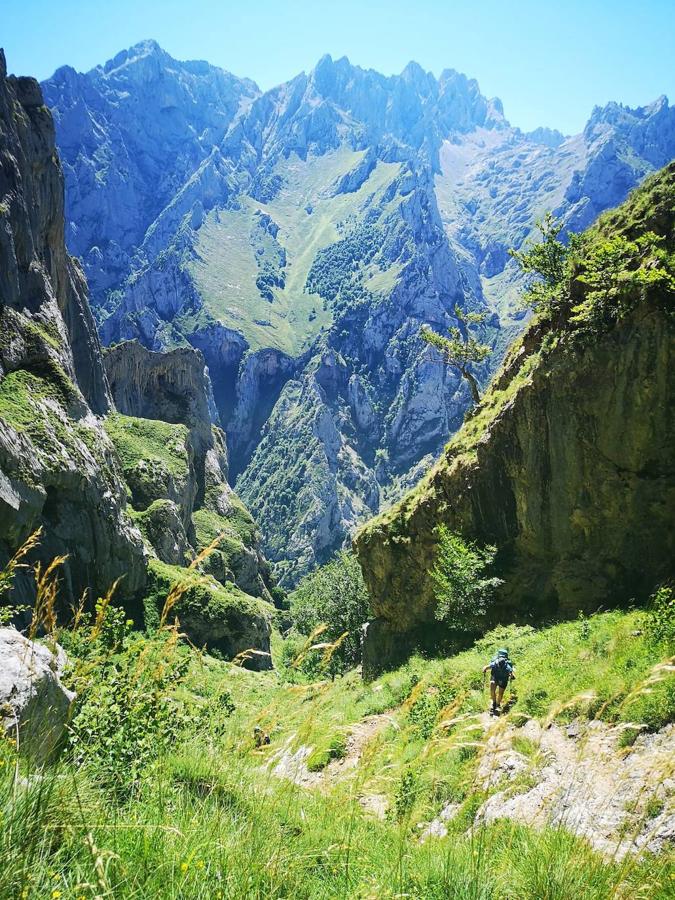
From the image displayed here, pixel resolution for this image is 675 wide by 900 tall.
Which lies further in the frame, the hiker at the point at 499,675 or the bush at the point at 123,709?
the hiker at the point at 499,675

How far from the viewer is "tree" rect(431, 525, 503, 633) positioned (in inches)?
896

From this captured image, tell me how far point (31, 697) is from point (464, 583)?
20.4m

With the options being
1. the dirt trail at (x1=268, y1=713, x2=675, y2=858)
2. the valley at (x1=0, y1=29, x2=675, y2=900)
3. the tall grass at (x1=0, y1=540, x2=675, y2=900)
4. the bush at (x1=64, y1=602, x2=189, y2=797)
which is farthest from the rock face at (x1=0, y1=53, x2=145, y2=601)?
the dirt trail at (x1=268, y1=713, x2=675, y2=858)

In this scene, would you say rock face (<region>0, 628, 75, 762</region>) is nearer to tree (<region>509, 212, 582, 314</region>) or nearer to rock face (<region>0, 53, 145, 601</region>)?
tree (<region>509, 212, 582, 314</region>)

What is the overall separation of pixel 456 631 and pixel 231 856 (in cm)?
2323

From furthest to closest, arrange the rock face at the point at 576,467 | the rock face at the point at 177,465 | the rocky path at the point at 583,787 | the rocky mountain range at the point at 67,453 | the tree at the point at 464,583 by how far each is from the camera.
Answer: the rock face at the point at 177,465 < the rocky mountain range at the point at 67,453 < the tree at the point at 464,583 < the rock face at the point at 576,467 < the rocky path at the point at 583,787

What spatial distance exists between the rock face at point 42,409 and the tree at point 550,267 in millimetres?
31330

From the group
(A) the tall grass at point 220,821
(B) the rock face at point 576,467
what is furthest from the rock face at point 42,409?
(A) the tall grass at point 220,821

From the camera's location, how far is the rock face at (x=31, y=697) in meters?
4.21

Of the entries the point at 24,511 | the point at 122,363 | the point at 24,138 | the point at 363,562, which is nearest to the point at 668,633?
the point at 363,562

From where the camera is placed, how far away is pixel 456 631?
24.6 m

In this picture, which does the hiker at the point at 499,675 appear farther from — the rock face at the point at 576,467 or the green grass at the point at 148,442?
the green grass at the point at 148,442

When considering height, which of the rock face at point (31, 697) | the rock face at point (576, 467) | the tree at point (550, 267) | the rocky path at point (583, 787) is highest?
the tree at point (550, 267)

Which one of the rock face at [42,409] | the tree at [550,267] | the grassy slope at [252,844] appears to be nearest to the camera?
the grassy slope at [252,844]
